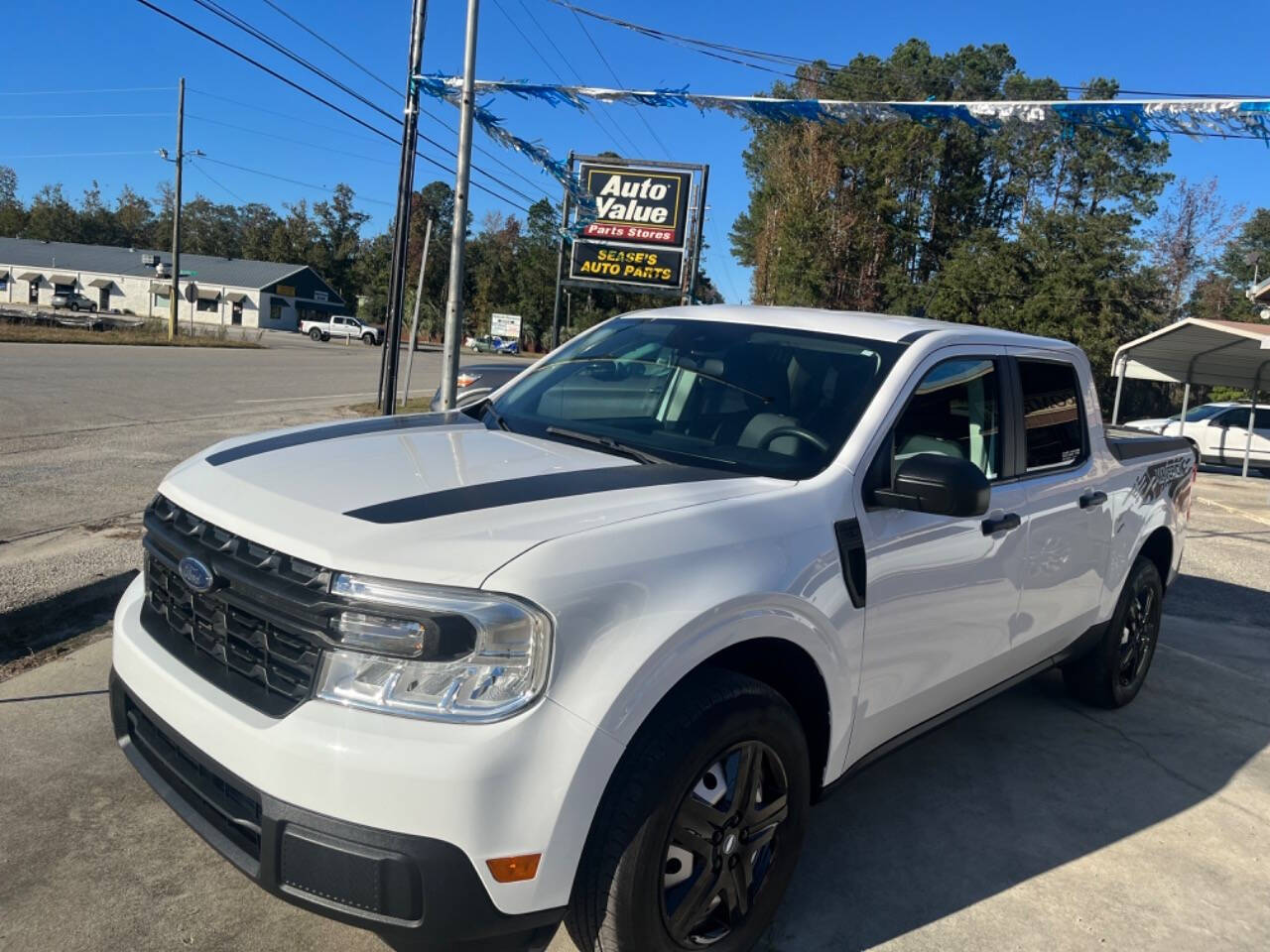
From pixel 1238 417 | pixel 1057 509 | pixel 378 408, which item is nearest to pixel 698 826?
pixel 1057 509

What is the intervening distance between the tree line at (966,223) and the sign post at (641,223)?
17309 millimetres

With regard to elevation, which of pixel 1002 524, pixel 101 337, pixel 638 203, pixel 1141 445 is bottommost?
pixel 101 337

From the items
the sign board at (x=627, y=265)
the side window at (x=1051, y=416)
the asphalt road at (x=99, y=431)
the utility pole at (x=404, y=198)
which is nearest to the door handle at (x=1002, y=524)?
the side window at (x=1051, y=416)

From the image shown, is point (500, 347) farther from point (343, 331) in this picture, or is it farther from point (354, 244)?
point (354, 244)

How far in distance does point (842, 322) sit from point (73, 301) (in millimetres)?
76507

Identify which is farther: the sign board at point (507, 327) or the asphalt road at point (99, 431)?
the sign board at point (507, 327)

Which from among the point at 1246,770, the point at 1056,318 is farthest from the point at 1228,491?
the point at 1056,318

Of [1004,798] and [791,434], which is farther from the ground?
[791,434]

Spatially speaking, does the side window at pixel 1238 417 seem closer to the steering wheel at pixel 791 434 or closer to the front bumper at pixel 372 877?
the steering wheel at pixel 791 434

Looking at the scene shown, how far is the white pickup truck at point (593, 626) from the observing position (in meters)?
2.09

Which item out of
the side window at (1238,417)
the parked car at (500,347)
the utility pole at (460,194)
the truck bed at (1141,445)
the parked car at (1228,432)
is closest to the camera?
the truck bed at (1141,445)

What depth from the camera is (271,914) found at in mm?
2807

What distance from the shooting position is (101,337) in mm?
35844

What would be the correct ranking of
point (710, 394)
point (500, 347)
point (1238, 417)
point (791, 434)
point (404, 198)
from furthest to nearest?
point (500, 347) → point (1238, 417) → point (404, 198) → point (710, 394) → point (791, 434)
